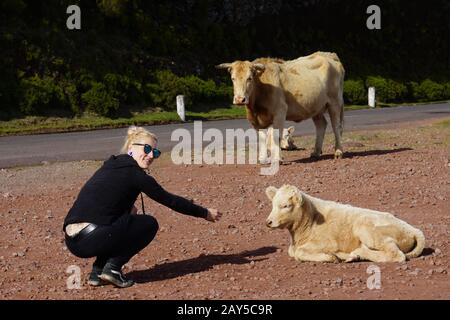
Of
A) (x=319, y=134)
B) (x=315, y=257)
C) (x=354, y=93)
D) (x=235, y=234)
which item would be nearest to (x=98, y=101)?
(x=354, y=93)

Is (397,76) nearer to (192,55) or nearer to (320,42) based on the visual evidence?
(320,42)

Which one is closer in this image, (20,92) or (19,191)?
(19,191)

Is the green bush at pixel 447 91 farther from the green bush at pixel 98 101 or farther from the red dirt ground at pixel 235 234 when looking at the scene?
the red dirt ground at pixel 235 234

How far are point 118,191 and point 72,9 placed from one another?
29.6 metres

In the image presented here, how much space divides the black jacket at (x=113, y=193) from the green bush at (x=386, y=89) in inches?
1462

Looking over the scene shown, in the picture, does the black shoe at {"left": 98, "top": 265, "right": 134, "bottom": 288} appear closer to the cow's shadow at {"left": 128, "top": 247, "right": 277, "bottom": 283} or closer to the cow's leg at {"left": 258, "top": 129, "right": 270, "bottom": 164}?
the cow's shadow at {"left": 128, "top": 247, "right": 277, "bottom": 283}

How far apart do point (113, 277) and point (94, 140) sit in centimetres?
1668

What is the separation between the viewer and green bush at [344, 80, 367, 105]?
4206 centimetres

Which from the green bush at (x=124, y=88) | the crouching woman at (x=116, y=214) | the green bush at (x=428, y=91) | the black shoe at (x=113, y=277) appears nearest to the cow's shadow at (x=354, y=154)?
the crouching woman at (x=116, y=214)

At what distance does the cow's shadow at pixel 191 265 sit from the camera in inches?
331

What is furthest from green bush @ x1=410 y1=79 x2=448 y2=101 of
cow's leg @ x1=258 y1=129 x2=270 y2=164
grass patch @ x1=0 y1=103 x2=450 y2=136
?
cow's leg @ x1=258 y1=129 x2=270 y2=164

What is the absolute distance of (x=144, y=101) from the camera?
35.4 meters

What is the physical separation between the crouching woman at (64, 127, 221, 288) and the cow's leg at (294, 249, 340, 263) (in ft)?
3.68
